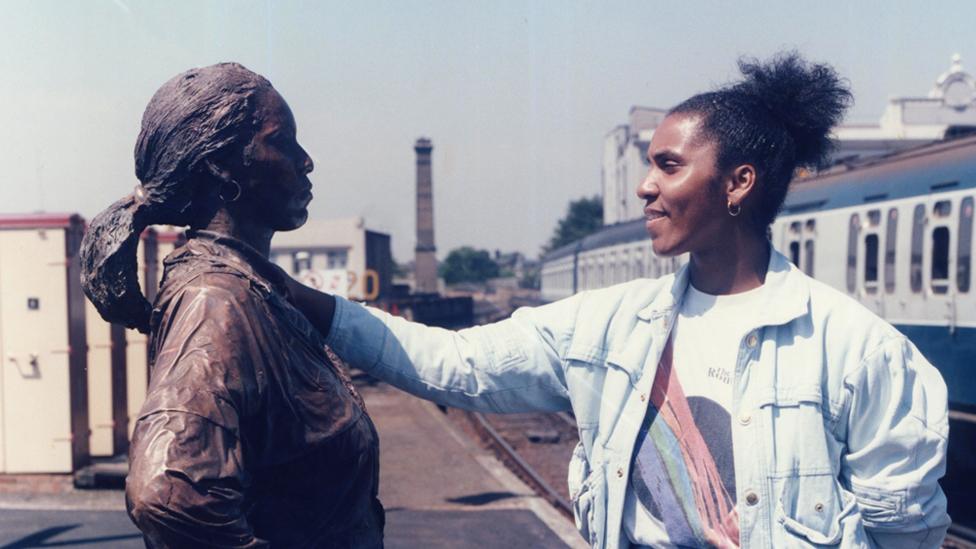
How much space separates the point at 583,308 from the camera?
282 centimetres

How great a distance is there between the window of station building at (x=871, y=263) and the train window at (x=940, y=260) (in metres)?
1.03

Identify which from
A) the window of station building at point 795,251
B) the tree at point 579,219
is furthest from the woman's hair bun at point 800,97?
the tree at point 579,219

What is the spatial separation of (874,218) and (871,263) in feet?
1.60

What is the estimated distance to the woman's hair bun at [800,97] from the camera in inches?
105

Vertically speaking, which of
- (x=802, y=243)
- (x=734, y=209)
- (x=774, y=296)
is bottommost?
(x=802, y=243)

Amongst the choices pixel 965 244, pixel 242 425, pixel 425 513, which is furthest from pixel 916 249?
pixel 242 425

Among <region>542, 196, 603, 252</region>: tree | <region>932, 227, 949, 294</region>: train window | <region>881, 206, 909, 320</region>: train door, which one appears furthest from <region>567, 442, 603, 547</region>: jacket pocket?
<region>542, 196, 603, 252</region>: tree

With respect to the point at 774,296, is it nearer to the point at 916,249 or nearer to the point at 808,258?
the point at 916,249

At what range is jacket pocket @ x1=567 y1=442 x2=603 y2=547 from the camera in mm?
2635

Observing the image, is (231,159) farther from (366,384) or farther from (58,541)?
(366,384)

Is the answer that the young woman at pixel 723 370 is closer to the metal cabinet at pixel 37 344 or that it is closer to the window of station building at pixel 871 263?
the metal cabinet at pixel 37 344

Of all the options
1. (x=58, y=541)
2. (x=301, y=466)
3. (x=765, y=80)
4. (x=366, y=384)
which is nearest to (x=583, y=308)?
(x=765, y=80)

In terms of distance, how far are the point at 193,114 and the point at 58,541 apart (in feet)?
20.1

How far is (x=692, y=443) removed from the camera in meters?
2.51
